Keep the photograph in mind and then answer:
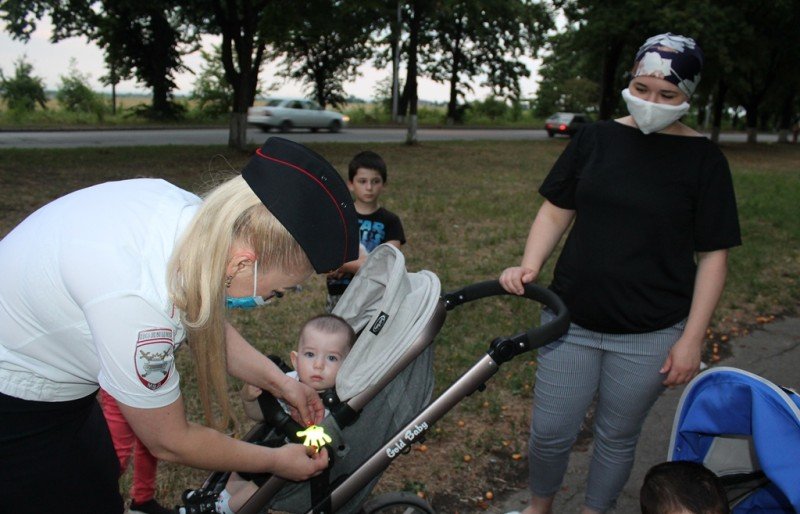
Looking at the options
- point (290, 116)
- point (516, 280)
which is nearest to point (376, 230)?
point (516, 280)

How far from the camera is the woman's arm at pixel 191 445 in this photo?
5.04 ft

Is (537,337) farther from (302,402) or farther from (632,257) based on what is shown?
(302,402)

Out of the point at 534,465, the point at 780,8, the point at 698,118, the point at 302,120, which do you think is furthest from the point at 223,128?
the point at 698,118

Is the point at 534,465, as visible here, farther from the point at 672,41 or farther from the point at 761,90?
the point at 761,90

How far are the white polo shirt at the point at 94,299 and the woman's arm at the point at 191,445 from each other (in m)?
0.04

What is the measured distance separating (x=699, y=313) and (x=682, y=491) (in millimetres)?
736

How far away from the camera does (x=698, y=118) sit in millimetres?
58219

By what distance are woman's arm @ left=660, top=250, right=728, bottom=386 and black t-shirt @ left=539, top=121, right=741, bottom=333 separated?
0.19 ft

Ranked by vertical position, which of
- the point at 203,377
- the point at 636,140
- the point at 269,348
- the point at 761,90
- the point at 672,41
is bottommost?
the point at 269,348

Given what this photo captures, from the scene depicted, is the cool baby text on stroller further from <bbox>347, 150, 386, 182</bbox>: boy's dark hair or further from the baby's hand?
<bbox>347, 150, 386, 182</bbox>: boy's dark hair

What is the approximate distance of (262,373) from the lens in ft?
7.07

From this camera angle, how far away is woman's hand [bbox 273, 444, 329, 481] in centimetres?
195

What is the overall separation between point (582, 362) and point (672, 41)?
131 centimetres

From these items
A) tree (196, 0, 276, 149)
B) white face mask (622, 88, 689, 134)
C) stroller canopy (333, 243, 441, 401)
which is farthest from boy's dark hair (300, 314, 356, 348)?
tree (196, 0, 276, 149)
